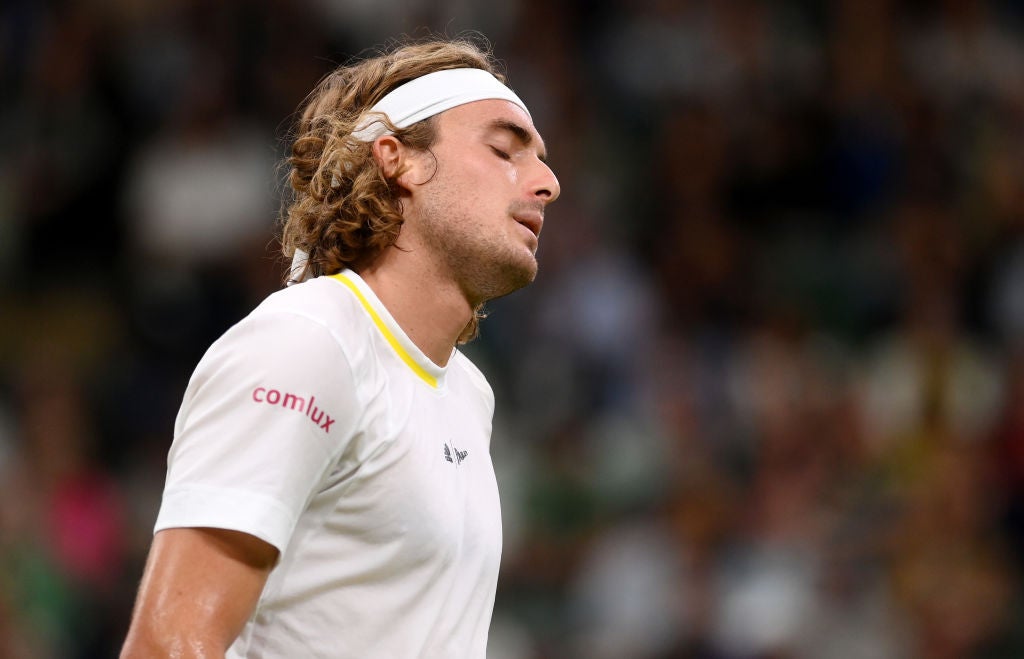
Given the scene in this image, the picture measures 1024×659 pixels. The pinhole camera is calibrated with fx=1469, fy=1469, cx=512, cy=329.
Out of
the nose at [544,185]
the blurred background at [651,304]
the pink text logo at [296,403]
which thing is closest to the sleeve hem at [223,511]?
the pink text logo at [296,403]

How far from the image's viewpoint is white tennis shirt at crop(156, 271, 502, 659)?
274 centimetres

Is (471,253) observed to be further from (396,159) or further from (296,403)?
(296,403)

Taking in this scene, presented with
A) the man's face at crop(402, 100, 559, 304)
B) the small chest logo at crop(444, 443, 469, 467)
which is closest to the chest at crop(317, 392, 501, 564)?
the small chest logo at crop(444, 443, 469, 467)

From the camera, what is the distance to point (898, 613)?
6.88 meters

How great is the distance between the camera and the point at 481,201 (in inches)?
134

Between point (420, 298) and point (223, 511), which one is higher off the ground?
point (420, 298)

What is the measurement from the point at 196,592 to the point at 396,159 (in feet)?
4.16

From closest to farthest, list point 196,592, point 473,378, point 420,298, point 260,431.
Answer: point 196,592
point 260,431
point 420,298
point 473,378

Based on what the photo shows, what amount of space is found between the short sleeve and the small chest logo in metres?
0.36

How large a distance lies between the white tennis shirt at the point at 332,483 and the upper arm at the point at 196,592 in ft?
0.12

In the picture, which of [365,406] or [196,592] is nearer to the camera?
[196,592]

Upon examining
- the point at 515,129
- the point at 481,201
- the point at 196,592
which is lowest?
the point at 196,592

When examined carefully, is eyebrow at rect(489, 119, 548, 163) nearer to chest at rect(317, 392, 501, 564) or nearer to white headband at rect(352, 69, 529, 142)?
white headband at rect(352, 69, 529, 142)

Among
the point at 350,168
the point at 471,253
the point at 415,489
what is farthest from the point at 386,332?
the point at 350,168
